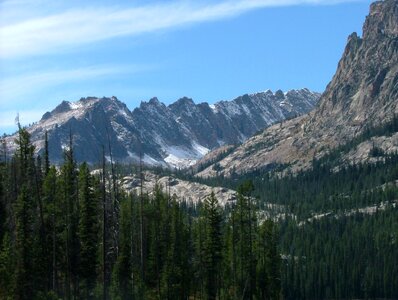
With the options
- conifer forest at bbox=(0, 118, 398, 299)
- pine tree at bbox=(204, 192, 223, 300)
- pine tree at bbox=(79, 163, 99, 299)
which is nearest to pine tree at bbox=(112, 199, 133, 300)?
conifer forest at bbox=(0, 118, 398, 299)

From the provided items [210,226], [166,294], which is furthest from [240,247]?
[166,294]

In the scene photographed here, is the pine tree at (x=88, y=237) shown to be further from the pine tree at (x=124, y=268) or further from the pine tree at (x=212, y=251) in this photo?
the pine tree at (x=212, y=251)

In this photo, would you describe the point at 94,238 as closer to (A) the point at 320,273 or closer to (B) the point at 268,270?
(B) the point at 268,270

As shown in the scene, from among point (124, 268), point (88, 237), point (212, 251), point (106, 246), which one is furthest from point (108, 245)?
point (212, 251)

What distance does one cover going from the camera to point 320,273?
651ft

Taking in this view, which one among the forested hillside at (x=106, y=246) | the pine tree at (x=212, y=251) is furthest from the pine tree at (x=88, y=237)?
the pine tree at (x=212, y=251)

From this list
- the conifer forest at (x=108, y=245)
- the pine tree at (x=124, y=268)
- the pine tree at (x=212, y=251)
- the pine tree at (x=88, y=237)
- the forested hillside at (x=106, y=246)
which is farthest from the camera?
the pine tree at (x=212, y=251)

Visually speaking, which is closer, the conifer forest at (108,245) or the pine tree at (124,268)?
the conifer forest at (108,245)

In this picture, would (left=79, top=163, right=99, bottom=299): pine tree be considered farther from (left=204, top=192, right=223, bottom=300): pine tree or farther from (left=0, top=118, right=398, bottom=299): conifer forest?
(left=204, top=192, right=223, bottom=300): pine tree

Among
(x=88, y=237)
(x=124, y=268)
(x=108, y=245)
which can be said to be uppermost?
(x=88, y=237)

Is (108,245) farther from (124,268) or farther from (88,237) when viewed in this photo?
(124,268)

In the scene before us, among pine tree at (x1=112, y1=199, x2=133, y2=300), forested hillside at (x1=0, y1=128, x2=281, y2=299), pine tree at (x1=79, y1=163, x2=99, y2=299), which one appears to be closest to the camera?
forested hillside at (x1=0, y1=128, x2=281, y2=299)

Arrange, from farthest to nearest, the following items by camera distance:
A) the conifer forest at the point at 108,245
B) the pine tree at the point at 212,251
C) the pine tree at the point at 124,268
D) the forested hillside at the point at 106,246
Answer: the pine tree at the point at 212,251
the pine tree at the point at 124,268
the conifer forest at the point at 108,245
the forested hillside at the point at 106,246

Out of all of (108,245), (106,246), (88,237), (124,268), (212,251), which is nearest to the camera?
(106,246)
